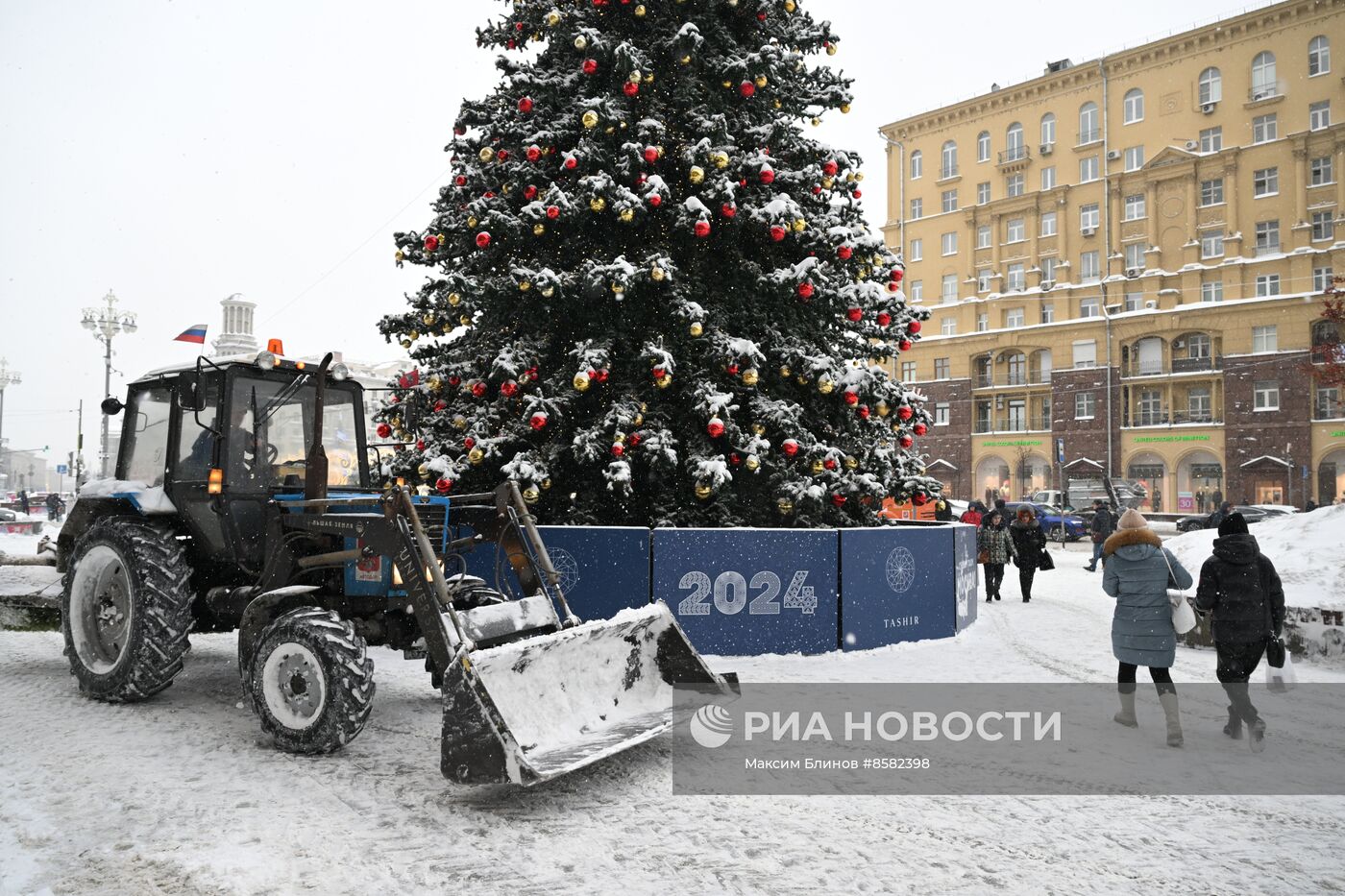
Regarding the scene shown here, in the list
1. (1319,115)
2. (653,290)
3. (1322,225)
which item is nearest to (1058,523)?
(1322,225)

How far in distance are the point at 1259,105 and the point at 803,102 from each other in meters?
47.8

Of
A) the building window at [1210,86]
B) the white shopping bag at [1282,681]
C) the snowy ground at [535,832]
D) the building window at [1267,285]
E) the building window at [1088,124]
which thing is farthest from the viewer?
the building window at [1088,124]

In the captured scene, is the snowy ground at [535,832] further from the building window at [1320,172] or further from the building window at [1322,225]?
the building window at [1320,172]

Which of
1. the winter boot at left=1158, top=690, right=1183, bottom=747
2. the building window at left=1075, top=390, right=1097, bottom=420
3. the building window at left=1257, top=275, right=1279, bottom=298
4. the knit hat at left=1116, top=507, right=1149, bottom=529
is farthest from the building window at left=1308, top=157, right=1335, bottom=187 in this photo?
the winter boot at left=1158, top=690, right=1183, bottom=747

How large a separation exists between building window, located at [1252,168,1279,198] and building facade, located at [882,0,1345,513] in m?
0.09

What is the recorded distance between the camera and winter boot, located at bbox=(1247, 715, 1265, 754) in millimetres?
6578

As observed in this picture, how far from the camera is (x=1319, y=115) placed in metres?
46.2

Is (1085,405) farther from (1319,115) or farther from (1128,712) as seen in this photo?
(1128,712)

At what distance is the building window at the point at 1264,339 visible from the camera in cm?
4616

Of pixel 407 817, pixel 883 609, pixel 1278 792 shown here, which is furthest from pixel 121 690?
pixel 1278 792

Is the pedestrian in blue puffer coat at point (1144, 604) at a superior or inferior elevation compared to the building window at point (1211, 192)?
inferior

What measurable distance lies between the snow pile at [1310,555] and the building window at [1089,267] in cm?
4382

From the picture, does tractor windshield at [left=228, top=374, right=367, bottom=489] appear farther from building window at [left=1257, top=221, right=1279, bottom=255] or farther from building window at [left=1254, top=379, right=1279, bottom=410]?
building window at [left=1257, top=221, right=1279, bottom=255]

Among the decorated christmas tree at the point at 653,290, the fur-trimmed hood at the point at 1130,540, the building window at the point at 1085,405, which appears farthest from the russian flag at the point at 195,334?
the building window at the point at 1085,405
